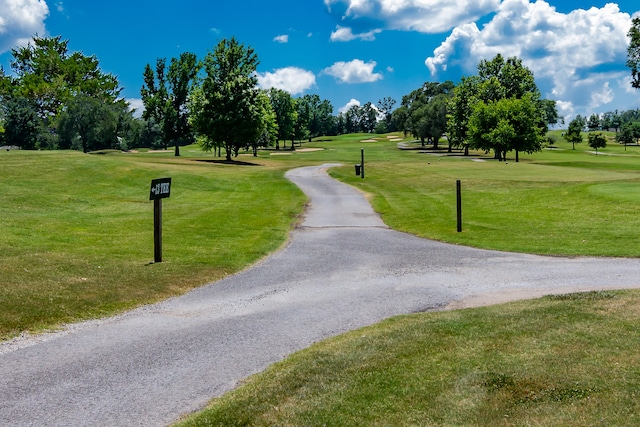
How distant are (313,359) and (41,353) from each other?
13.0 feet

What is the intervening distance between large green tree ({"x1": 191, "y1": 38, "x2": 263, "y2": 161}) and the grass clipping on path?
57.1 meters

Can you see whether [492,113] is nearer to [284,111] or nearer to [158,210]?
[284,111]

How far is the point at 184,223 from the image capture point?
22.8 metres

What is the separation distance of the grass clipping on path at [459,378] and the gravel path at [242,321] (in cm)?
72

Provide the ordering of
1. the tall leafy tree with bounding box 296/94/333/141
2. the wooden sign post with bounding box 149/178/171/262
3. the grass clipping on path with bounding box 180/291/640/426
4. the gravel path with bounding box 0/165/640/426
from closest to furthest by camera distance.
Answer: the grass clipping on path with bounding box 180/291/640/426
the gravel path with bounding box 0/165/640/426
the wooden sign post with bounding box 149/178/171/262
the tall leafy tree with bounding box 296/94/333/141

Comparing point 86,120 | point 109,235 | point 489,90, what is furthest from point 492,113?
point 109,235

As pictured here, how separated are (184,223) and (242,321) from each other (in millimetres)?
13902

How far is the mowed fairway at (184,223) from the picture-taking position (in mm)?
11703

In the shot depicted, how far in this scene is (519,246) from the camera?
17734mm

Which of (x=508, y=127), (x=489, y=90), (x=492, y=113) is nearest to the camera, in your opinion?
(x=508, y=127)

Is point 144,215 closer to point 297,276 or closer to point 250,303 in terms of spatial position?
point 297,276

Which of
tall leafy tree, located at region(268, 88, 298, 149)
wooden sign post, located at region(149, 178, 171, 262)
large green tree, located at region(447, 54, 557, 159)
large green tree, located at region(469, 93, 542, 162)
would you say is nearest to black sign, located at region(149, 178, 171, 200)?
wooden sign post, located at region(149, 178, 171, 262)

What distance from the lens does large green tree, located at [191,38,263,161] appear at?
209 ft

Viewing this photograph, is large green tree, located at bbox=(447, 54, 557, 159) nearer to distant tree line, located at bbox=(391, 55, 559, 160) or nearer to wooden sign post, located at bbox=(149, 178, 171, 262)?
distant tree line, located at bbox=(391, 55, 559, 160)
